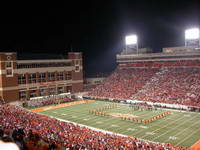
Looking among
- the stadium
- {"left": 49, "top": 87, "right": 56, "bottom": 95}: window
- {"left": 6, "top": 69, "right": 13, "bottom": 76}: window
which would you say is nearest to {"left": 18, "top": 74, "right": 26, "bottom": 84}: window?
the stadium

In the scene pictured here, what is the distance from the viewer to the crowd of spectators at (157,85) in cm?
4128

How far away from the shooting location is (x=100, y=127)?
29.0 meters

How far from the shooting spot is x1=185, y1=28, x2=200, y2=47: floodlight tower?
49531mm

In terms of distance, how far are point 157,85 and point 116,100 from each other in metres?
8.86

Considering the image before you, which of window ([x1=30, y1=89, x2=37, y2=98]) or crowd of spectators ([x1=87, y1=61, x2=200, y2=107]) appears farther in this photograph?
window ([x1=30, y1=89, x2=37, y2=98])

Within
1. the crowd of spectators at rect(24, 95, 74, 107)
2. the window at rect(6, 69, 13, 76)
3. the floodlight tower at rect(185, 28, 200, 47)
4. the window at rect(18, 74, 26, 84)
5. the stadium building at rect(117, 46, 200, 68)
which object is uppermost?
the floodlight tower at rect(185, 28, 200, 47)

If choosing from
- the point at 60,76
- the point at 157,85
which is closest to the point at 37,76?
the point at 60,76

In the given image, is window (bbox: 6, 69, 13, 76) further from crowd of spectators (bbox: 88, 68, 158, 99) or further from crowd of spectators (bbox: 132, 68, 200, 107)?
crowd of spectators (bbox: 132, 68, 200, 107)

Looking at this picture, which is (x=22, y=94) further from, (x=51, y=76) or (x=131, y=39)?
(x=131, y=39)

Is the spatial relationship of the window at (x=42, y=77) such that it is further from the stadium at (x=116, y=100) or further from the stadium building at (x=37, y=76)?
the stadium at (x=116, y=100)

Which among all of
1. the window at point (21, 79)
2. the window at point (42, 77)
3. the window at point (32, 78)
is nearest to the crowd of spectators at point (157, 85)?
the window at point (42, 77)

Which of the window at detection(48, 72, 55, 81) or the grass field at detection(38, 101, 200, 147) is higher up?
the window at detection(48, 72, 55, 81)

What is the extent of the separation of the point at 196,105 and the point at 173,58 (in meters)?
21.5

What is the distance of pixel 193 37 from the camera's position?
50531 millimetres
